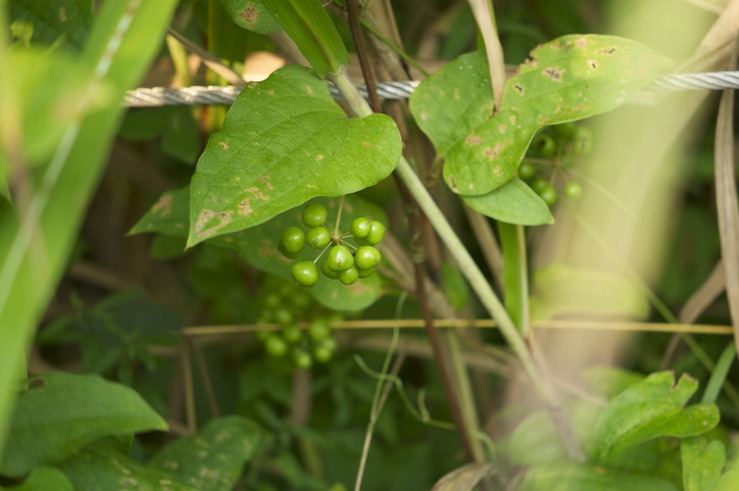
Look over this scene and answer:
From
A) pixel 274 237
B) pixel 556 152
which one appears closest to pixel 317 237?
pixel 274 237

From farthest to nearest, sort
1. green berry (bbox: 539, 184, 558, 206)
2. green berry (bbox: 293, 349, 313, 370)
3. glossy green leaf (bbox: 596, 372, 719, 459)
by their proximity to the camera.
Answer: green berry (bbox: 293, 349, 313, 370), green berry (bbox: 539, 184, 558, 206), glossy green leaf (bbox: 596, 372, 719, 459)

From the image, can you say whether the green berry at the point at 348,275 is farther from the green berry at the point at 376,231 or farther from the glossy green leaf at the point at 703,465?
the glossy green leaf at the point at 703,465

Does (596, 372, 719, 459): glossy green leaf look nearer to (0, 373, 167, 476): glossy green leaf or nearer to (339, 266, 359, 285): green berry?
(339, 266, 359, 285): green berry

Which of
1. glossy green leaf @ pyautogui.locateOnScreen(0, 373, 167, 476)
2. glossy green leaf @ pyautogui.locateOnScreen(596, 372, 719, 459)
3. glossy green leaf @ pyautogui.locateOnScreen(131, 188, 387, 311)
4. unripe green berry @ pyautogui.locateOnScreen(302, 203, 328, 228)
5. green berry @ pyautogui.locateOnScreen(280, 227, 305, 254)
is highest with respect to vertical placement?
unripe green berry @ pyautogui.locateOnScreen(302, 203, 328, 228)

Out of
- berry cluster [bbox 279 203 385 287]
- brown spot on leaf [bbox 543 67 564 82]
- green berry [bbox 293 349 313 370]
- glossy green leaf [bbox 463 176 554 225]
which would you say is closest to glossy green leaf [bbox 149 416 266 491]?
green berry [bbox 293 349 313 370]

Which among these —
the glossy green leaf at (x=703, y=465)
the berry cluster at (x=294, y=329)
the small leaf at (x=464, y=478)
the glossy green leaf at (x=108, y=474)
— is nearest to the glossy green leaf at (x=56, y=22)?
the glossy green leaf at (x=108, y=474)

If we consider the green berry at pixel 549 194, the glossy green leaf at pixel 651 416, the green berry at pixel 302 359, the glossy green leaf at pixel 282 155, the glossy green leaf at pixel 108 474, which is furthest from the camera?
the green berry at pixel 302 359
